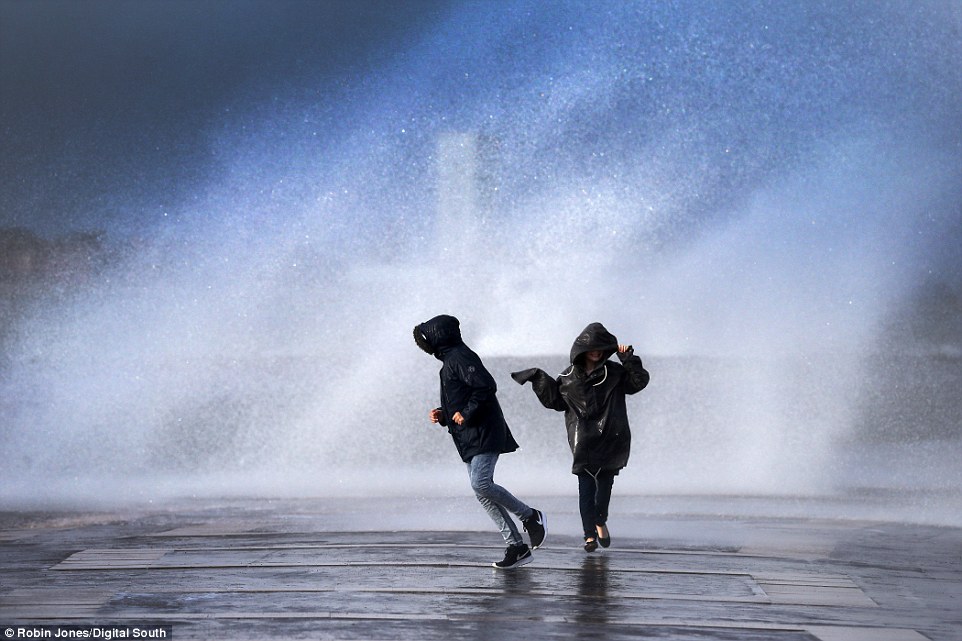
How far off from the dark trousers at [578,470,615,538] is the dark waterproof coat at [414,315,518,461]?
2.88 feet

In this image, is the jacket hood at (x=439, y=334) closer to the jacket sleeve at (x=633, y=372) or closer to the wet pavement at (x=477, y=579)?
the jacket sleeve at (x=633, y=372)

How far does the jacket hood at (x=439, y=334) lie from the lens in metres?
8.85

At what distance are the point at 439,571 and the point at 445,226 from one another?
2514cm

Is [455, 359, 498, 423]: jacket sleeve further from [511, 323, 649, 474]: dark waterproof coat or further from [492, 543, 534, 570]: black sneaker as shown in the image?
[492, 543, 534, 570]: black sneaker

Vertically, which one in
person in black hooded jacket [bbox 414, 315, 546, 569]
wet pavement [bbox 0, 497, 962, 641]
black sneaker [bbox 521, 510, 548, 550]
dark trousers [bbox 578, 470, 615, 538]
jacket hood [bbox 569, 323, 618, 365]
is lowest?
wet pavement [bbox 0, 497, 962, 641]

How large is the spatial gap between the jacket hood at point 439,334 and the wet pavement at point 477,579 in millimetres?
1586

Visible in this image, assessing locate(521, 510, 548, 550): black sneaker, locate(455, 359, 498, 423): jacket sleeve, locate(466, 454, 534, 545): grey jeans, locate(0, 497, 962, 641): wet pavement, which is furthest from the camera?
locate(521, 510, 548, 550): black sneaker

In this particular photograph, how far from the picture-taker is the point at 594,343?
9359 millimetres

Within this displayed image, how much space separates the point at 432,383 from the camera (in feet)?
85.4

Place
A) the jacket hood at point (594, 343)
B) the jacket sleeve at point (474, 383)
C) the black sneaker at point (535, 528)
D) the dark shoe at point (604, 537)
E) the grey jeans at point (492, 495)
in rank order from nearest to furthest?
the jacket sleeve at point (474, 383), the grey jeans at point (492, 495), the black sneaker at point (535, 528), the jacket hood at point (594, 343), the dark shoe at point (604, 537)

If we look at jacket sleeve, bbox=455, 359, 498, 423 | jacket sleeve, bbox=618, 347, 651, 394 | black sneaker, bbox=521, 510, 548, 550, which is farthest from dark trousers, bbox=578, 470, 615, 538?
jacket sleeve, bbox=455, 359, 498, 423

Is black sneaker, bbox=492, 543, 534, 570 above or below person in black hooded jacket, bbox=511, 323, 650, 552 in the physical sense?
below

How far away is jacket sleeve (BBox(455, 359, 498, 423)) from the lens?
28.5ft

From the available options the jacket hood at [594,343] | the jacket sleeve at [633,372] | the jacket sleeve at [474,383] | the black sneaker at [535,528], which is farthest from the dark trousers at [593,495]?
the jacket sleeve at [474,383]
